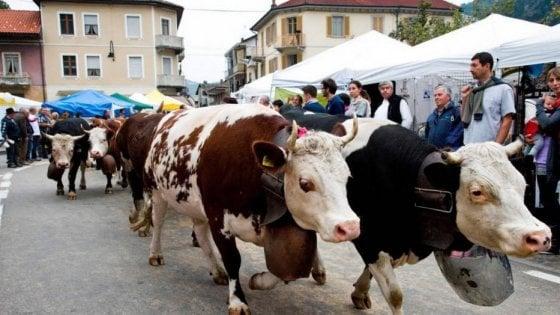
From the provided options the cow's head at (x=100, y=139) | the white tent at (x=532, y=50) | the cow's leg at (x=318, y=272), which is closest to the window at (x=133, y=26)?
the cow's head at (x=100, y=139)

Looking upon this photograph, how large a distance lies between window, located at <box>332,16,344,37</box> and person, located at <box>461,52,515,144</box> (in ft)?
136

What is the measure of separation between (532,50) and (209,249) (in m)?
4.30

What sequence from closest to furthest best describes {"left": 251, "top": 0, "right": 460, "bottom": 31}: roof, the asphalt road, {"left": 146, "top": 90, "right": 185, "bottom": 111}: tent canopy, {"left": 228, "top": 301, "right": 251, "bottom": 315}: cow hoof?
{"left": 228, "top": 301, "right": 251, "bottom": 315}: cow hoof < the asphalt road < {"left": 146, "top": 90, "right": 185, "bottom": 111}: tent canopy < {"left": 251, "top": 0, "right": 460, "bottom": 31}: roof

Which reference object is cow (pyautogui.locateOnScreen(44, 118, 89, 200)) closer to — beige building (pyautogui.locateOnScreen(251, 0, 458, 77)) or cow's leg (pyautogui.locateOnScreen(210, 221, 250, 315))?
cow's leg (pyautogui.locateOnScreen(210, 221, 250, 315))

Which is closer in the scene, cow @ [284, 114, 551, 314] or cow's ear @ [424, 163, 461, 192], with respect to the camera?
cow @ [284, 114, 551, 314]

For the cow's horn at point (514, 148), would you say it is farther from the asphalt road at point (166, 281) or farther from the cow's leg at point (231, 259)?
the cow's leg at point (231, 259)

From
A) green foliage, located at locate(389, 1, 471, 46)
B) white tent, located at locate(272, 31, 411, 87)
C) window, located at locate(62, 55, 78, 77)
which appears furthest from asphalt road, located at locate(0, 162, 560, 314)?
window, located at locate(62, 55, 78, 77)

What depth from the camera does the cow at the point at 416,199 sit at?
2.69 meters

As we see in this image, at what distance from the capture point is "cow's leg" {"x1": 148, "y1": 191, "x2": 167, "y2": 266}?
495 cm

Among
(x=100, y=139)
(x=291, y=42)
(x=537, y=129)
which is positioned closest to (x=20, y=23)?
Answer: (x=291, y=42)

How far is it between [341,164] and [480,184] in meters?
0.79

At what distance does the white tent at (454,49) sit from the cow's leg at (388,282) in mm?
4338

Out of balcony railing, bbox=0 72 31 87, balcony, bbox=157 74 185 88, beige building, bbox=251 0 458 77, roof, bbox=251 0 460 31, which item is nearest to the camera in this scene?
balcony railing, bbox=0 72 31 87

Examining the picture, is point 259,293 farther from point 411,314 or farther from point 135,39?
point 135,39
